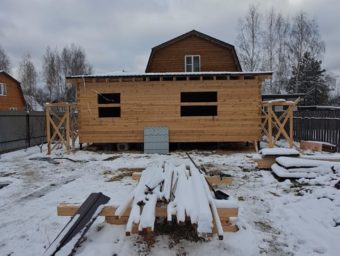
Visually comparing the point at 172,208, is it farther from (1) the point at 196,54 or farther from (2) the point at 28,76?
(2) the point at 28,76

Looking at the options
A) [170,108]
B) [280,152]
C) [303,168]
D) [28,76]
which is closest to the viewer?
[303,168]

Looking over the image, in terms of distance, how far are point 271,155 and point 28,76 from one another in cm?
4507

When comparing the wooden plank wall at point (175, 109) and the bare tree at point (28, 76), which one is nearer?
the wooden plank wall at point (175, 109)

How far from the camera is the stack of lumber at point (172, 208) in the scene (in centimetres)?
350

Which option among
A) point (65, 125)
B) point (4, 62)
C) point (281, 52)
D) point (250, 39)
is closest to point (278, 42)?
point (281, 52)

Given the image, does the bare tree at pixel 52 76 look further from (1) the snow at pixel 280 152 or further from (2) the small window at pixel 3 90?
(1) the snow at pixel 280 152

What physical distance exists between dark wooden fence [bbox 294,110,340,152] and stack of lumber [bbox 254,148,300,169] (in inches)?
172

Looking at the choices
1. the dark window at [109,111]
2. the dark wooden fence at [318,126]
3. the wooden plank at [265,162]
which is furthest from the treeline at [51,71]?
the wooden plank at [265,162]

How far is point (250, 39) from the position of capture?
1134 inches

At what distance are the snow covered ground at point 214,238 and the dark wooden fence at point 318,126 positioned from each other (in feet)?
15.7

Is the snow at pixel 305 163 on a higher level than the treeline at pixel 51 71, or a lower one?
lower

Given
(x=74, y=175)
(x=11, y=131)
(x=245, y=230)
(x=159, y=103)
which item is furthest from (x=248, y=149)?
(x=11, y=131)

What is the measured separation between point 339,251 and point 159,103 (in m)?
9.86

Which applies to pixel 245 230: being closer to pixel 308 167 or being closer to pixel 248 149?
pixel 308 167
